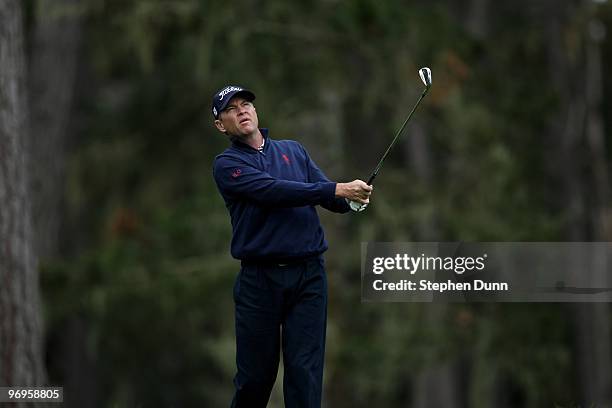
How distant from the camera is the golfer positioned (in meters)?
5.27

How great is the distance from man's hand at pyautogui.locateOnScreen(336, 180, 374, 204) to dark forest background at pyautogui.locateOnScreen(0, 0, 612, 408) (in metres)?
6.35

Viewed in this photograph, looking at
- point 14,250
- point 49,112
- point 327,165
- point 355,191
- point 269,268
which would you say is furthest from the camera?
point 49,112

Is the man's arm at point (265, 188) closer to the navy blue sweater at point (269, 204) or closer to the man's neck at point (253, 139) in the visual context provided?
the navy blue sweater at point (269, 204)

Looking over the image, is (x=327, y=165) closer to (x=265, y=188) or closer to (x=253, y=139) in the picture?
(x=253, y=139)

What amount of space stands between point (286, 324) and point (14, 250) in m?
2.66

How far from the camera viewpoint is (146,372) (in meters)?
22.1

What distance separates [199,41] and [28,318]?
292 inches

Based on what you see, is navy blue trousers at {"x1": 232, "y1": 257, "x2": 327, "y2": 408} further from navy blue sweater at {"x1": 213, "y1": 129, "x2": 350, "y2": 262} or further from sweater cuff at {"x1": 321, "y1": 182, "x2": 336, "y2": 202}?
sweater cuff at {"x1": 321, "y1": 182, "x2": 336, "y2": 202}

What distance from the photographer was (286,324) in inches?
212

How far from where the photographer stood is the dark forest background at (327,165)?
542 inches

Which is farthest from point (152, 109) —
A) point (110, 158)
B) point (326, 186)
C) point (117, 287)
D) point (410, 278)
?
point (326, 186)

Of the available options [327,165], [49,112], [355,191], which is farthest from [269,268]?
[49,112]

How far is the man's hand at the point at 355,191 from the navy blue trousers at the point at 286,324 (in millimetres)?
427

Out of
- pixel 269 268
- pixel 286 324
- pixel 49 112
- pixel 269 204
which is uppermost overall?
pixel 49 112
